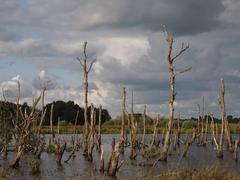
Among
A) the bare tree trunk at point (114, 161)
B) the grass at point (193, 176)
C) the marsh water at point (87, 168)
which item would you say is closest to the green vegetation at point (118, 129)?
the marsh water at point (87, 168)

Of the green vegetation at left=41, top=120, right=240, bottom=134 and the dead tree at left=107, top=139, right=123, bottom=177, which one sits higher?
the green vegetation at left=41, top=120, right=240, bottom=134

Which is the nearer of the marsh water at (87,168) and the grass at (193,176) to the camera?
the grass at (193,176)

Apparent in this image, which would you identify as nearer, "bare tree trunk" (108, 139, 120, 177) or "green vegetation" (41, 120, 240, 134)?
"bare tree trunk" (108, 139, 120, 177)

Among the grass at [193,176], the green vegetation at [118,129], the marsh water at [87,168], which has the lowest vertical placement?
the marsh water at [87,168]

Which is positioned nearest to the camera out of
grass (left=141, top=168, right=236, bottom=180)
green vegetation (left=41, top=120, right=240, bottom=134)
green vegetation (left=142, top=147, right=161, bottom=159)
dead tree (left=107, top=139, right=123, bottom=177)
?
grass (left=141, top=168, right=236, bottom=180)

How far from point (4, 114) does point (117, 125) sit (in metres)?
67.0

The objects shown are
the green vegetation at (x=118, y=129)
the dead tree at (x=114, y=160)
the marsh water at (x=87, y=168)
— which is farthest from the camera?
the green vegetation at (x=118, y=129)

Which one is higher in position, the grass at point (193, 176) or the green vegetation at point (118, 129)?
the green vegetation at point (118, 129)

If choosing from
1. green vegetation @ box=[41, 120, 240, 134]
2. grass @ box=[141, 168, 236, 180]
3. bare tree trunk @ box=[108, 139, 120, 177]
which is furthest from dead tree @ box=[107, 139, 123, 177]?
green vegetation @ box=[41, 120, 240, 134]

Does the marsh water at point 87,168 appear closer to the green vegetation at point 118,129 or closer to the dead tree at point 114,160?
the dead tree at point 114,160

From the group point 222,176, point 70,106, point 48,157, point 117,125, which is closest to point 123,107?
point 48,157

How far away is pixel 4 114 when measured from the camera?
136 ft

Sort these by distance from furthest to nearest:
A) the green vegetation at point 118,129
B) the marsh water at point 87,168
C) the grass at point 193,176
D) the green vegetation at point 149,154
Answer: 1. the green vegetation at point 118,129
2. the green vegetation at point 149,154
3. the marsh water at point 87,168
4. the grass at point 193,176

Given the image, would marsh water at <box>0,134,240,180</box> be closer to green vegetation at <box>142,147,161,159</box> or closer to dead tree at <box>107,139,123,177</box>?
dead tree at <box>107,139,123,177</box>
